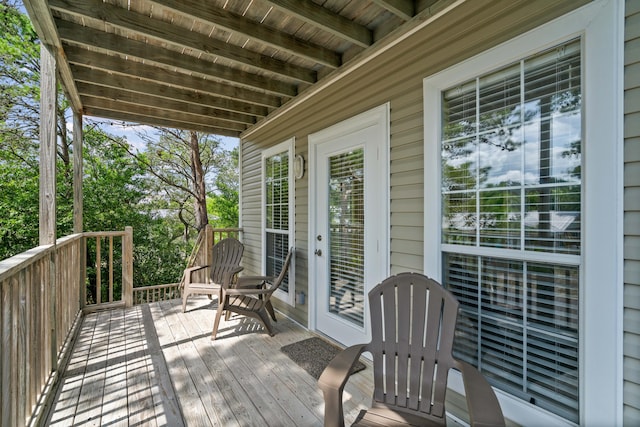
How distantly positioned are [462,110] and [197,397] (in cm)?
275

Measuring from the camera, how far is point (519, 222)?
170 cm

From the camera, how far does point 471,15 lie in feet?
6.24

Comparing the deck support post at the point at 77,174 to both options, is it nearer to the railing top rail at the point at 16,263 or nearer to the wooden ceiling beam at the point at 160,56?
the wooden ceiling beam at the point at 160,56

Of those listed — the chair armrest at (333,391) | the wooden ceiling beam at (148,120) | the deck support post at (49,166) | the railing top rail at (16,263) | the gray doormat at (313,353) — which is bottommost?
the gray doormat at (313,353)

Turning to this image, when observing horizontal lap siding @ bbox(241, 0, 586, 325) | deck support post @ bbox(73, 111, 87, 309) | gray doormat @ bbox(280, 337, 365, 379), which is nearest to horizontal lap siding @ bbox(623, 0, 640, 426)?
horizontal lap siding @ bbox(241, 0, 586, 325)

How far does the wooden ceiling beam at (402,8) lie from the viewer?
2064mm

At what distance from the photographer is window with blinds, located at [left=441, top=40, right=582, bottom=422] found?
4.99 feet

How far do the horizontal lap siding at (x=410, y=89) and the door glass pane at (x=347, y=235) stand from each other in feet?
1.43

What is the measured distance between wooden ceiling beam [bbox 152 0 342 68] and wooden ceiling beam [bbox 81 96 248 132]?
2.34 meters

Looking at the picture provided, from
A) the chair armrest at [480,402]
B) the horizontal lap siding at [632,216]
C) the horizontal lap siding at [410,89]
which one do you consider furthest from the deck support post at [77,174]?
the horizontal lap siding at [632,216]

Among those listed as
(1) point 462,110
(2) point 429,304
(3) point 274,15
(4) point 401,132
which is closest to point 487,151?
(1) point 462,110

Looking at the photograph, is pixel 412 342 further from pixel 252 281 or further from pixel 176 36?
pixel 176 36

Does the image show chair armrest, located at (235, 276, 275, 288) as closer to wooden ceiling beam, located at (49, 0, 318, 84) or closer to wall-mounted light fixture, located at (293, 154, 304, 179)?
wall-mounted light fixture, located at (293, 154, 304, 179)

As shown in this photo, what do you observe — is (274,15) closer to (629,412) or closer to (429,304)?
(429,304)
